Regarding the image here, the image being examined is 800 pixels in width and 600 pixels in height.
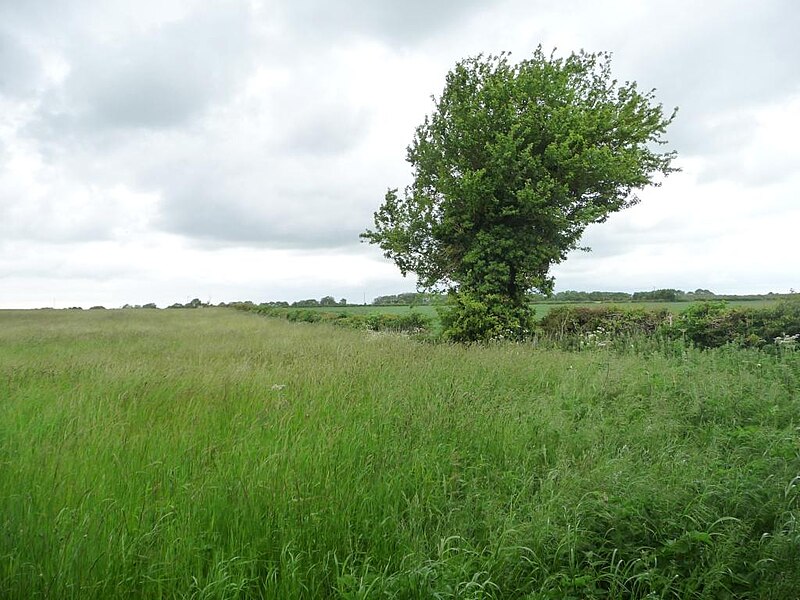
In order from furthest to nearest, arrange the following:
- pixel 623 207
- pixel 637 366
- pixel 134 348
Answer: pixel 623 207, pixel 134 348, pixel 637 366

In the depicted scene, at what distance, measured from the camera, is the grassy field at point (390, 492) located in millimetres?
2658

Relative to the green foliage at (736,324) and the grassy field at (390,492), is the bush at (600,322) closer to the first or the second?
the green foliage at (736,324)

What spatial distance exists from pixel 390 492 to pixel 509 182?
1230 cm

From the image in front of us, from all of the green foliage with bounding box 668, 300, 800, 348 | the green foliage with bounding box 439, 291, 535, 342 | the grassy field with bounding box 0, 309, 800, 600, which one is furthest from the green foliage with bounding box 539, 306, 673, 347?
the grassy field with bounding box 0, 309, 800, 600

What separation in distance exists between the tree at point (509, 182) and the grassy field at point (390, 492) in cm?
841

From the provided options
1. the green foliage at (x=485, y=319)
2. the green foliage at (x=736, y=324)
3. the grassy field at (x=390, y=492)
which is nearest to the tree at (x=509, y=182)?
the green foliage at (x=485, y=319)

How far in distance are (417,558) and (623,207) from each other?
16.6 m

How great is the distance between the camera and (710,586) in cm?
273

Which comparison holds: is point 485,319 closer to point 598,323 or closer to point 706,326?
point 598,323

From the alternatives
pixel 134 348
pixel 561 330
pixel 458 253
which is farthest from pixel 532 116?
pixel 134 348

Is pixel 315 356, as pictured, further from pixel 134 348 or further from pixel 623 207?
pixel 623 207

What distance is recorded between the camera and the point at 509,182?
14.1m

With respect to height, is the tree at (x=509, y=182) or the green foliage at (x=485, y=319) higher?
the tree at (x=509, y=182)

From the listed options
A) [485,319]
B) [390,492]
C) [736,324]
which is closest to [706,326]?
[736,324]
